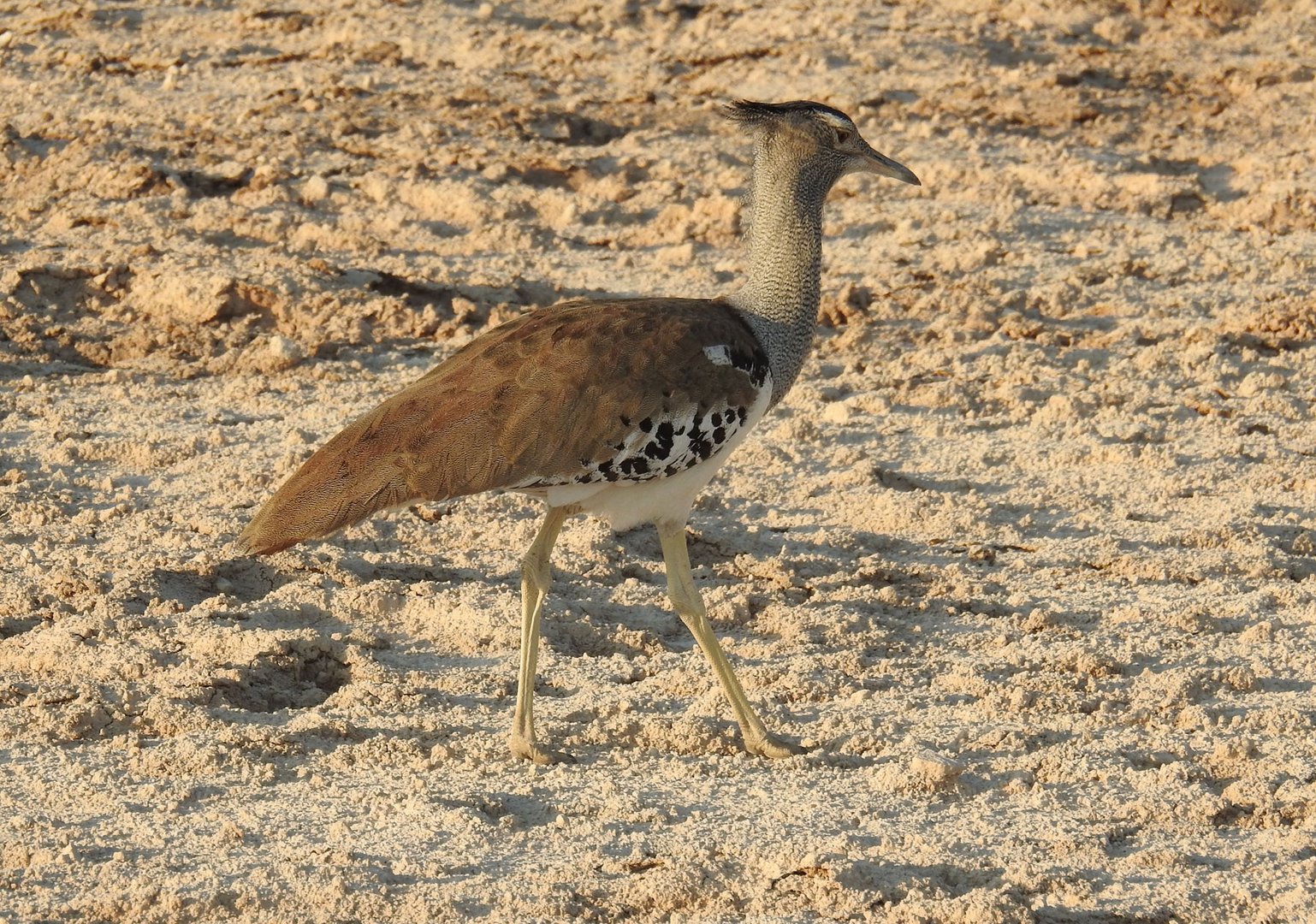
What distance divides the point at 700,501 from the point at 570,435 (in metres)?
1.77

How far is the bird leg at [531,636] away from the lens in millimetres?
4887

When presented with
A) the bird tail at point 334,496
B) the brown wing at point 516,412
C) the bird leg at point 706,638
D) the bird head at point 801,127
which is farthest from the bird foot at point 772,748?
the bird head at point 801,127

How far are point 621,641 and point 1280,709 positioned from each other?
181 cm

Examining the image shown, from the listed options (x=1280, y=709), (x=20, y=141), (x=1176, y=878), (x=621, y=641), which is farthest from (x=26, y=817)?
(x=20, y=141)

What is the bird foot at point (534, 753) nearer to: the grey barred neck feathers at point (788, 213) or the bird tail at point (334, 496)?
the bird tail at point (334, 496)

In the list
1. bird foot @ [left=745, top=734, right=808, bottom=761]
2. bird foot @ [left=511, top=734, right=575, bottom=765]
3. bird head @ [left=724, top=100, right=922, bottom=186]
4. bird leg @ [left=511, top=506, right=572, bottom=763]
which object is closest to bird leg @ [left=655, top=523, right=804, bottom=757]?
→ bird foot @ [left=745, top=734, right=808, bottom=761]

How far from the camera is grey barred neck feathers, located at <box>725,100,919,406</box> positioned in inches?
209

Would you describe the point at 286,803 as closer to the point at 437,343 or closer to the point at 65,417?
the point at 65,417

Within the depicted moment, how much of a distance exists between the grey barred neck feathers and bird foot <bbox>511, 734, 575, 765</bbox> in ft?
3.69

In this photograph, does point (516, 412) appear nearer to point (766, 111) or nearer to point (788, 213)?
point (788, 213)

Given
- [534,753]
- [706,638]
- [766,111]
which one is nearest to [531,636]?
[534,753]

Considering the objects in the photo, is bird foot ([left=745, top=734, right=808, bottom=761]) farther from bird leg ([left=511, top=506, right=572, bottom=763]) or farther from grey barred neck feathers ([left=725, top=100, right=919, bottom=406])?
grey barred neck feathers ([left=725, top=100, right=919, bottom=406])

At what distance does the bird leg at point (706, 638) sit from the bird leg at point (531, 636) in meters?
0.30

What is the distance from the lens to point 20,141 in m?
8.87
